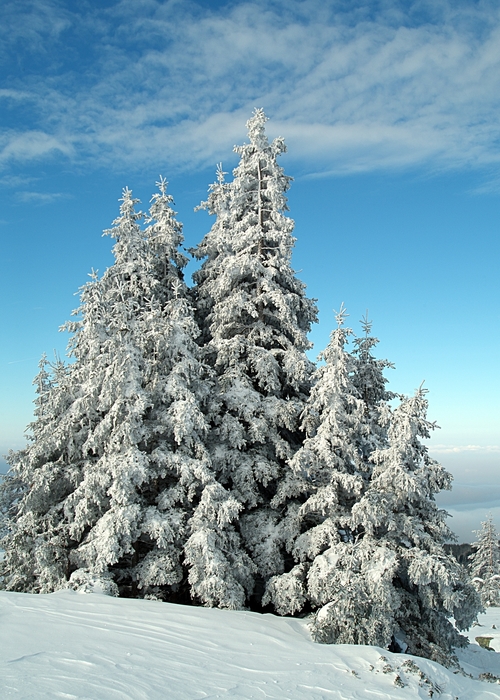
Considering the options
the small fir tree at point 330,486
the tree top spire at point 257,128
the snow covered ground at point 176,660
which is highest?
the tree top spire at point 257,128

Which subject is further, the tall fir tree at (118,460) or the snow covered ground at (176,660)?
the tall fir tree at (118,460)

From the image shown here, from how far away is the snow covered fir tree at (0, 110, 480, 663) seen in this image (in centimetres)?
1334

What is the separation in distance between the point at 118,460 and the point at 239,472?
383cm

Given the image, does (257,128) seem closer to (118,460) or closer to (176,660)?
(118,460)

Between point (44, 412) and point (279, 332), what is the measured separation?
8.86 meters

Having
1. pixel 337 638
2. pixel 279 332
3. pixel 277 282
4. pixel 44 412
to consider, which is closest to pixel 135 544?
pixel 44 412

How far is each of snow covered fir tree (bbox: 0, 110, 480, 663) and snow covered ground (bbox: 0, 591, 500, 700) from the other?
1573 mm

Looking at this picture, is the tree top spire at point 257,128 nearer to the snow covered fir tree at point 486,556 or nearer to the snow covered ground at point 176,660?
the snow covered ground at point 176,660

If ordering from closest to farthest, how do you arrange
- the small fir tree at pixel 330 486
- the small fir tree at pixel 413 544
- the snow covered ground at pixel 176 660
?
the snow covered ground at pixel 176 660
the small fir tree at pixel 413 544
the small fir tree at pixel 330 486

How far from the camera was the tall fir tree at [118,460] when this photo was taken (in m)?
13.7

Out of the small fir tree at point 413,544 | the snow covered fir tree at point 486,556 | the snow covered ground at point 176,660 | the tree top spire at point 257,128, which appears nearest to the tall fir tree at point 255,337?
the tree top spire at point 257,128

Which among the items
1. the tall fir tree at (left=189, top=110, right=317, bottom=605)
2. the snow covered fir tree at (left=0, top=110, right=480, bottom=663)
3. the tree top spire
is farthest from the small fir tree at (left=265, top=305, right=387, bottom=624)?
the tree top spire

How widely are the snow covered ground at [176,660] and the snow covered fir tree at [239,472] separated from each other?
1.57m

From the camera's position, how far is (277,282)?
19.4 meters
